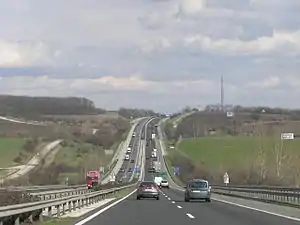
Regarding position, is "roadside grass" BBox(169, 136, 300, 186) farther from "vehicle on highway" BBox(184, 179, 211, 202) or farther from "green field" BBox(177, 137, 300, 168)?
"vehicle on highway" BBox(184, 179, 211, 202)

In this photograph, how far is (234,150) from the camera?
120875 mm

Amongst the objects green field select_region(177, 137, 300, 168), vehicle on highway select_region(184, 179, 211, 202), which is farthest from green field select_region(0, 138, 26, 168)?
vehicle on highway select_region(184, 179, 211, 202)

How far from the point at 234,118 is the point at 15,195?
111 m

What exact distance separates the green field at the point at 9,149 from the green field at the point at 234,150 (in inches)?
1255

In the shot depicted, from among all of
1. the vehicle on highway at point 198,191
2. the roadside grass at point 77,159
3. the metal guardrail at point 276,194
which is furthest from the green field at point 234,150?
the vehicle on highway at point 198,191

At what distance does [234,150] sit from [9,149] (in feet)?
124

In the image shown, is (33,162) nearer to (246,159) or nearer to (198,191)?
(246,159)

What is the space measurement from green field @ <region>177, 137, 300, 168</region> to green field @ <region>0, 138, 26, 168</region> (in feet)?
105

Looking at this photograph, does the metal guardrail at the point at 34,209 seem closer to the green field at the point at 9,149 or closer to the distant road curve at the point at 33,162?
the distant road curve at the point at 33,162

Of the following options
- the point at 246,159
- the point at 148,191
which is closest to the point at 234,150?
the point at 246,159

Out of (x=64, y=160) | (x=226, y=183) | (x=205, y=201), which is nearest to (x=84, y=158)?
(x=64, y=160)

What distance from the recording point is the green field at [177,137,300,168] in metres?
97.9

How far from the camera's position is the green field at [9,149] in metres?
111

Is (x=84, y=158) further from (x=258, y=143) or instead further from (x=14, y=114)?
(x=258, y=143)
